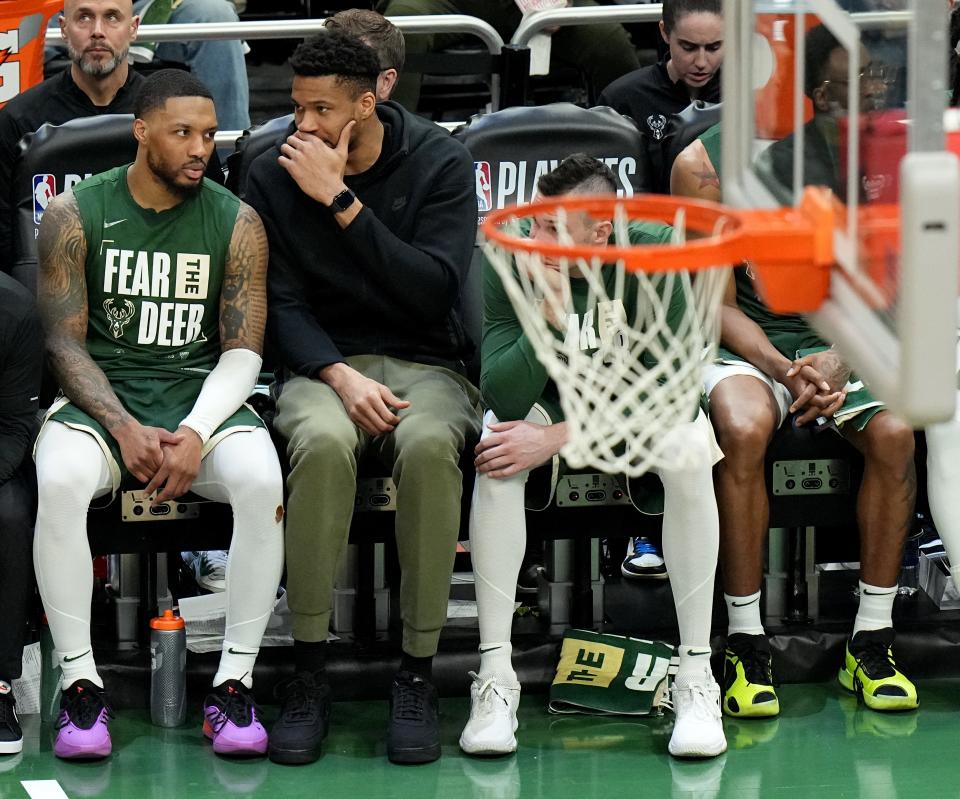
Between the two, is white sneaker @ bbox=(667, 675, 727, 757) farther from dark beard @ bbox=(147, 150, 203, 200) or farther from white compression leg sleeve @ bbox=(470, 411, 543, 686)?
dark beard @ bbox=(147, 150, 203, 200)

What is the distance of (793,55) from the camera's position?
3.71 m

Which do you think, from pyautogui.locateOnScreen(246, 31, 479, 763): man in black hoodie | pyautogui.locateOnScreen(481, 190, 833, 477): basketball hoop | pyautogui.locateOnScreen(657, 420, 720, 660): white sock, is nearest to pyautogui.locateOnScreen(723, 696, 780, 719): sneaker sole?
pyautogui.locateOnScreen(657, 420, 720, 660): white sock

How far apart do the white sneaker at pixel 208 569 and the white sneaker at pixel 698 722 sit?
1705mm

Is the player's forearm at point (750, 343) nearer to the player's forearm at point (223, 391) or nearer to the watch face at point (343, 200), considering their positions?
the watch face at point (343, 200)

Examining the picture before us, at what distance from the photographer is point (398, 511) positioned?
15.6ft

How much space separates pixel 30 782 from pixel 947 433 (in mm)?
Answer: 2733

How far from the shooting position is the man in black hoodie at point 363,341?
4719mm

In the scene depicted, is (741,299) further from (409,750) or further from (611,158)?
(409,750)

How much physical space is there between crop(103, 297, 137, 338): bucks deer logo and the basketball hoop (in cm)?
112

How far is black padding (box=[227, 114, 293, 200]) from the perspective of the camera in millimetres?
5309

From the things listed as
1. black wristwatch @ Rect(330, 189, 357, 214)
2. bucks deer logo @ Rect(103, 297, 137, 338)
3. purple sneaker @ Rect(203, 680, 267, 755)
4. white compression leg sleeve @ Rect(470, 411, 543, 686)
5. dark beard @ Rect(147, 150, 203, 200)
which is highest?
dark beard @ Rect(147, 150, 203, 200)

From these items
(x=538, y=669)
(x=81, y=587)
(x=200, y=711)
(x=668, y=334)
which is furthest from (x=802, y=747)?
(x=81, y=587)

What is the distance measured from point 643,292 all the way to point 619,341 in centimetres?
32

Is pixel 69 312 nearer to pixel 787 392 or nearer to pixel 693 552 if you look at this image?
pixel 693 552
